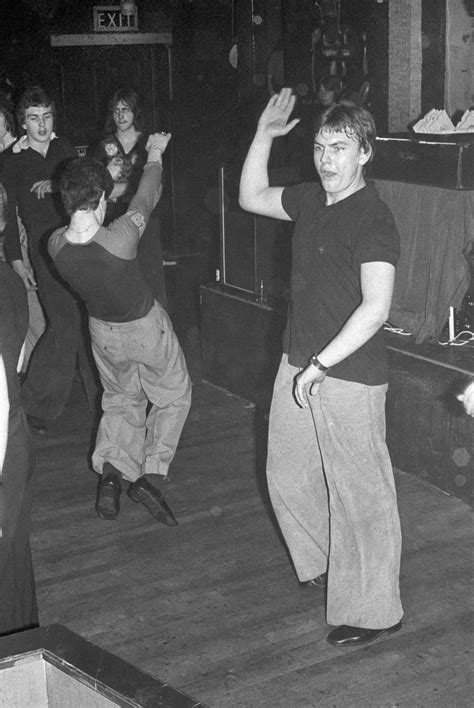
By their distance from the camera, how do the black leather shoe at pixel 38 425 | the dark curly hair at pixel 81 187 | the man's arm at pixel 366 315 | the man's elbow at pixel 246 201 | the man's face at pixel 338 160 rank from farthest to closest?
the black leather shoe at pixel 38 425 → the dark curly hair at pixel 81 187 → the man's elbow at pixel 246 201 → the man's face at pixel 338 160 → the man's arm at pixel 366 315

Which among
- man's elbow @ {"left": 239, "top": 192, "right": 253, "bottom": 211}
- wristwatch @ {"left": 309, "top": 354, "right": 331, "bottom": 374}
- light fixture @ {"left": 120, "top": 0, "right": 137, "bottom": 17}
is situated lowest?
wristwatch @ {"left": 309, "top": 354, "right": 331, "bottom": 374}

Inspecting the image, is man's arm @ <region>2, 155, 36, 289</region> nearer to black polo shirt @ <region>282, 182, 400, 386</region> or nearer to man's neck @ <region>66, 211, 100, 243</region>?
man's neck @ <region>66, 211, 100, 243</region>

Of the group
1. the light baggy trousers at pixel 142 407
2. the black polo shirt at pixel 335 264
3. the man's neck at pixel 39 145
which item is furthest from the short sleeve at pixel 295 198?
the man's neck at pixel 39 145

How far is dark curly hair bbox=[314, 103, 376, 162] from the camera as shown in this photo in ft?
9.62

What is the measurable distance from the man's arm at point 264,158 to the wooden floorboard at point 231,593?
1289 millimetres

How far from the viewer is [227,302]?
5734mm

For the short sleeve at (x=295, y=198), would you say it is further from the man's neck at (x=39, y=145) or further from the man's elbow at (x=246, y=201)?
the man's neck at (x=39, y=145)

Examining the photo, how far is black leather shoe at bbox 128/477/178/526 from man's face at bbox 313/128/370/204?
1.62 m

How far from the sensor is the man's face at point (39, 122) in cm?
495

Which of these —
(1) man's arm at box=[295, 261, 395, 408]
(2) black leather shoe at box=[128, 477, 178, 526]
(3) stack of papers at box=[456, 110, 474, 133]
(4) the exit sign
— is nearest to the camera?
(1) man's arm at box=[295, 261, 395, 408]

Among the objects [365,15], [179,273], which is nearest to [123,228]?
[365,15]

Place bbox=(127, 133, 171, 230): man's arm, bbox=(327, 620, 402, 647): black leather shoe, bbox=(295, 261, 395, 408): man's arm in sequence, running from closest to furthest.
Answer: bbox=(295, 261, 395, 408): man's arm
bbox=(327, 620, 402, 647): black leather shoe
bbox=(127, 133, 171, 230): man's arm

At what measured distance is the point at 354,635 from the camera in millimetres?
3152

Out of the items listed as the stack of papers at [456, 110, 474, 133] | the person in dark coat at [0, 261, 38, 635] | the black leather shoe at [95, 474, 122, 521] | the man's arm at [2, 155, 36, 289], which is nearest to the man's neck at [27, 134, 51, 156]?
the man's arm at [2, 155, 36, 289]
